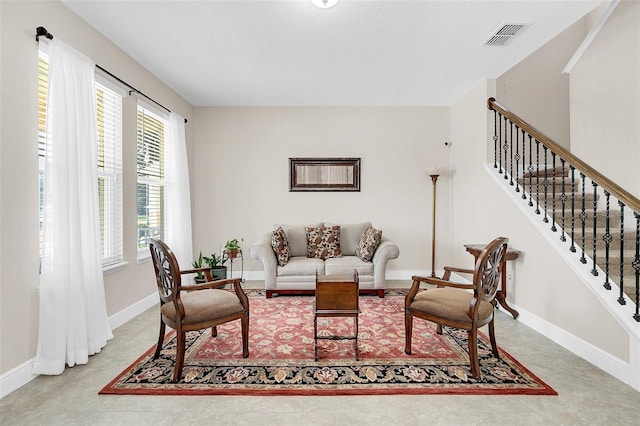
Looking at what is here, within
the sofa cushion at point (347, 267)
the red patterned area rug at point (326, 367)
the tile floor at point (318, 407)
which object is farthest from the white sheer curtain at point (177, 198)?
the tile floor at point (318, 407)

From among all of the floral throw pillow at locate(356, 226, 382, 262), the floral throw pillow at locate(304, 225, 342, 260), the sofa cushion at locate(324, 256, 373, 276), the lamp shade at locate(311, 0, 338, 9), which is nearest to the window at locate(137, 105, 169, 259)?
the floral throw pillow at locate(304, 225, 342, 260)

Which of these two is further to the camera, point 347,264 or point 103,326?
point 347,264

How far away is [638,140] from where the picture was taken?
322 centimetres

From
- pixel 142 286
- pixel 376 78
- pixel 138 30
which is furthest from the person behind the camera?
pixel 376 78

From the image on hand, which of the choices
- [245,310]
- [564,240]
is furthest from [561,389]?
[245,310]

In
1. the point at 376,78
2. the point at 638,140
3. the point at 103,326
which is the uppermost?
the point at 376,78

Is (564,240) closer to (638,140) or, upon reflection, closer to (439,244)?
(638,140)

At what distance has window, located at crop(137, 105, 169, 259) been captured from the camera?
12.6ft

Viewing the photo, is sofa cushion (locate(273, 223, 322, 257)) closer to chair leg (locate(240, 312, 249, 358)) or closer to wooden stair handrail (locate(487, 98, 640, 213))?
chair leg (locate(240, 312, 249, 358))

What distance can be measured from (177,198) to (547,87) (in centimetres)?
556

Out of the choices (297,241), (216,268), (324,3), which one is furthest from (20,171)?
(297,241)

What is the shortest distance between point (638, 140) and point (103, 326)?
548 cm

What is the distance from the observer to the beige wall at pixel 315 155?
5352mm

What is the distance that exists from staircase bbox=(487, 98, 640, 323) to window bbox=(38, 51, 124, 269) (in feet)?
13.8
